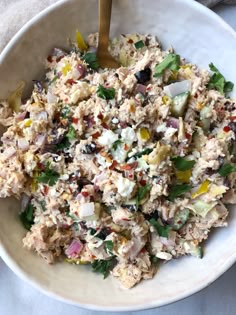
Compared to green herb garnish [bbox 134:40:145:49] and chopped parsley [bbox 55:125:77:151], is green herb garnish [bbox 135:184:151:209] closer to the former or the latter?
chopped parsley [bbox 55:125:77:151]

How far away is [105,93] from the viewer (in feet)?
4.95

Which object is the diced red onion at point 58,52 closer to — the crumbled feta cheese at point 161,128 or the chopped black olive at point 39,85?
the chopped black olive at point 39,85

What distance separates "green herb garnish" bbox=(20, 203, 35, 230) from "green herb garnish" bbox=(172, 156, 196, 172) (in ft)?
1.52

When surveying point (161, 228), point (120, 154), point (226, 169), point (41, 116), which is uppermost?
point (41, 116)

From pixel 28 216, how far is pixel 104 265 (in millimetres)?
279

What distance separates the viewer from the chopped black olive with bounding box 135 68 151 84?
155 centimetres

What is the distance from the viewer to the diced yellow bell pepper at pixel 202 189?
151 centimetres

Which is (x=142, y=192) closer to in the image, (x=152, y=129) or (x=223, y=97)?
(x=152, y=129)

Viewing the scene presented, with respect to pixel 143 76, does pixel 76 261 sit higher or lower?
lower

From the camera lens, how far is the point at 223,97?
1.60 meters

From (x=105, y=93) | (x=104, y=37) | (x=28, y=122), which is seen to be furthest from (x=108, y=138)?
(x=104, y=37)

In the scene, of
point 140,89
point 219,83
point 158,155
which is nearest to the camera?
point 158,155

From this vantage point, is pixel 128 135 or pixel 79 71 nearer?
pixel 128 135

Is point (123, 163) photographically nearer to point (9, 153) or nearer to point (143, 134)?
point (143, 134)
